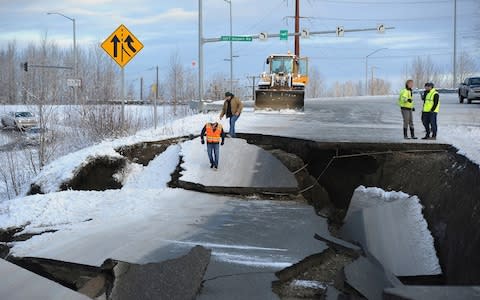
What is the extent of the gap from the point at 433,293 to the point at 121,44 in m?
13.9

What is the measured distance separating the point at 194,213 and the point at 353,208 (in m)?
3.37

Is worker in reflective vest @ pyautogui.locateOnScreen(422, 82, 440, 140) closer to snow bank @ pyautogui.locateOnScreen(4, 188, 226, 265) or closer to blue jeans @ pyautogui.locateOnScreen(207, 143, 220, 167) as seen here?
blue jeans @ pyautogui.locateOnScreen(207, 143, 220, 167)

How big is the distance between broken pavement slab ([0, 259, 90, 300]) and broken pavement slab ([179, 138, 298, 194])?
23.1 ft

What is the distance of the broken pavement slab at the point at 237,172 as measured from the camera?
43.8 feet

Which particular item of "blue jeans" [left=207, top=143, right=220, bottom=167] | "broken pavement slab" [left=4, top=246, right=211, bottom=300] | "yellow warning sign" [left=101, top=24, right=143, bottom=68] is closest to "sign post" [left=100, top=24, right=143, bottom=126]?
"yellow warning sign" [left=101, top=24, right=143, bottom=68]

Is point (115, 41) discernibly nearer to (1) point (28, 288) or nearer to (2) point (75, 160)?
(2) point (75, 160)

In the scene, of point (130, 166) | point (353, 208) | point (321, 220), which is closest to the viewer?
point (321, 220)

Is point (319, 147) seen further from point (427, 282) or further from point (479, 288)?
point (479, 288)

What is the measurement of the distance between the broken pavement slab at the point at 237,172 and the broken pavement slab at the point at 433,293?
770 centimetres

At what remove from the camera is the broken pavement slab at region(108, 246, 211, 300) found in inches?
245

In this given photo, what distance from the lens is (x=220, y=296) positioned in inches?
252

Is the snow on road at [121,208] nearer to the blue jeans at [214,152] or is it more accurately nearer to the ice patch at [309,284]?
the blue jeans at [214,152]

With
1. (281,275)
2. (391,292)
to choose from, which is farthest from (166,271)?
(391,292)

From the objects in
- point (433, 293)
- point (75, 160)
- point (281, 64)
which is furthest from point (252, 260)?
point (281, 64)
